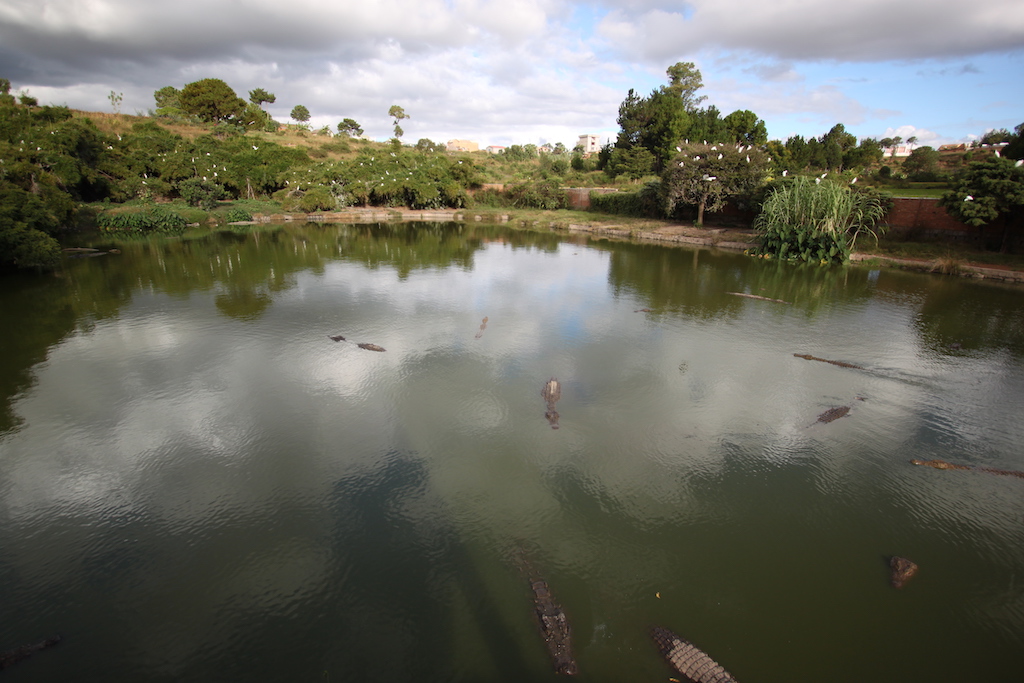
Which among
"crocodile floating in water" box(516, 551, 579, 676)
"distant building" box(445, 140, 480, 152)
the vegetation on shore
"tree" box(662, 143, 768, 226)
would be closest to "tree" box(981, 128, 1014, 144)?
the vegetation on shore

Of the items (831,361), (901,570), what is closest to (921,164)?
(831,361)

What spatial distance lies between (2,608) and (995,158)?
67.9ft

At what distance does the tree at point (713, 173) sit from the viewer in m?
19.8

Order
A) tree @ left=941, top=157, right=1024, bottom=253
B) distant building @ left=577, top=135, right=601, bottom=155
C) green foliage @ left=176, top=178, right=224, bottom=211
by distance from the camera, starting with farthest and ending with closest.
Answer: distant building @ left=577, top=135, right=601, bottom=155, green foliage @ left=176, top=178, right=224, bottom=211, tree @ left=941, top=157, right=1024, bottom=253

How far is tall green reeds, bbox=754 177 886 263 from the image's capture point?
15.9 m

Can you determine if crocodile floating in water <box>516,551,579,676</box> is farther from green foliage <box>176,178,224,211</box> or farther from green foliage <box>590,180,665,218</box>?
green foliage <box>176,178,224,211</box>

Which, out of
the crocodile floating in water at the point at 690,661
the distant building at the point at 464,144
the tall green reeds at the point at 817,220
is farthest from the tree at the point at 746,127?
the distant building at the point at 464,144

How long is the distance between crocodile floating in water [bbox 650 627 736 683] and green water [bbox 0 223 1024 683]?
0.38 feet

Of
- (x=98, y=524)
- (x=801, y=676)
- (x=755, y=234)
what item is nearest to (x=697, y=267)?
(x=755, y=234)

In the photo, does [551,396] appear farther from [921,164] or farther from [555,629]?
[921,164]

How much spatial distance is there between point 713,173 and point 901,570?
64.1ft

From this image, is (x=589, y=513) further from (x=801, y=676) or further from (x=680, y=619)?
(x=801, y=676)

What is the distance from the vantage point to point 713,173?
20516 mm

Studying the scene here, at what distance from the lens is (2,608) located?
11.1 ft
